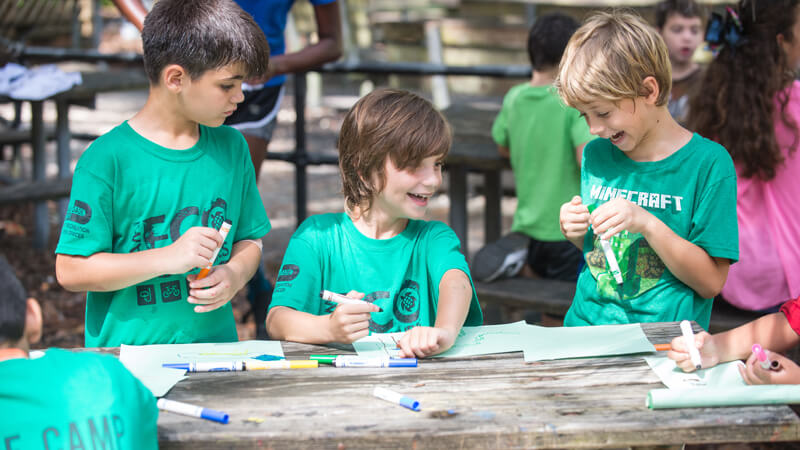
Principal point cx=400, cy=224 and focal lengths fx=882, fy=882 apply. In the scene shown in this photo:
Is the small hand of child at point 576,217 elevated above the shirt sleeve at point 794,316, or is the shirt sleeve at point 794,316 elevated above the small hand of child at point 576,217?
the small hand of child at point 576,217

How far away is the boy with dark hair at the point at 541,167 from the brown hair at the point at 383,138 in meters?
1.49

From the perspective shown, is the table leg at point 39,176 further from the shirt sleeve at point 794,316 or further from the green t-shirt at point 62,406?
the shirt sleeve at point 794,316

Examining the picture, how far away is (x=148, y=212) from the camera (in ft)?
7.19

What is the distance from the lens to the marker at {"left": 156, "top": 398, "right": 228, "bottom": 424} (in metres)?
1.62

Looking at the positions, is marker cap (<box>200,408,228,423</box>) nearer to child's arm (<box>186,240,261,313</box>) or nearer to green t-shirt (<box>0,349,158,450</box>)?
green t-shirt (<box>0,349,158,450</box>)

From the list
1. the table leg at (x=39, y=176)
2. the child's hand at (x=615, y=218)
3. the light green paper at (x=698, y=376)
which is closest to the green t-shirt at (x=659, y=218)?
the child's hand at (x=615, y=218)

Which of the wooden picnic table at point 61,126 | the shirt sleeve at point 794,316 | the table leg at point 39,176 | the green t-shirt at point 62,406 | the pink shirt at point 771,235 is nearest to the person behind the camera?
the green t-shirt at point 62,406

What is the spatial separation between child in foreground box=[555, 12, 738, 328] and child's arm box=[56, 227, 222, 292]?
922 millimetres

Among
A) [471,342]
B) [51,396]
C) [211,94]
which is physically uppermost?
[211,94]

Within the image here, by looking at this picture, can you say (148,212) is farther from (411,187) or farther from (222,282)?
(411,187)

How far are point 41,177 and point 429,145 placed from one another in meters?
4.89

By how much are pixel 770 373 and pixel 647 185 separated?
2.31 ft

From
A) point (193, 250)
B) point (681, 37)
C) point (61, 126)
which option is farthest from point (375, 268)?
point (61, 126)

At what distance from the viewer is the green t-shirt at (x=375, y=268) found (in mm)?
2254
